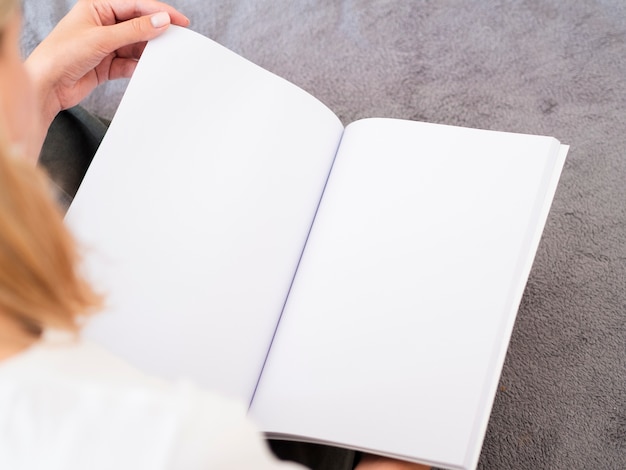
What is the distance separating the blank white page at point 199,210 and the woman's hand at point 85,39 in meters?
0.03

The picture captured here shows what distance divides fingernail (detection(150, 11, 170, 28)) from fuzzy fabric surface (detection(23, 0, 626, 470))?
49 cm

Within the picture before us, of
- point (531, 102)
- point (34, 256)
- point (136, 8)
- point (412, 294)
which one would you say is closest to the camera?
point (34, 256)

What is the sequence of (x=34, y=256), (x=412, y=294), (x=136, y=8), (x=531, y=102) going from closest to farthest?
(x=34, y=256) → (x=412, y=294) → (x=136, y=8) → (x=531, y=102)

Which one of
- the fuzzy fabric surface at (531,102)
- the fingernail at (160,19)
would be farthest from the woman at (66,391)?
the fuzzy fabric surface at (531,102)

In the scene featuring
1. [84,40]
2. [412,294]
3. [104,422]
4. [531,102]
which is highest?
[531,102]

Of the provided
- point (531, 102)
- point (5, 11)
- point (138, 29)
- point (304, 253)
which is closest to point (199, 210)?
point (304, 253)

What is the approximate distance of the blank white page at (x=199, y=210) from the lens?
2.05ft

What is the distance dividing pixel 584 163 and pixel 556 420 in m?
0.43

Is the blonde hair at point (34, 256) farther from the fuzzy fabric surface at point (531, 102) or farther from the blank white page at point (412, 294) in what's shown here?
the fuzzy fabric surface at point (531, 102)

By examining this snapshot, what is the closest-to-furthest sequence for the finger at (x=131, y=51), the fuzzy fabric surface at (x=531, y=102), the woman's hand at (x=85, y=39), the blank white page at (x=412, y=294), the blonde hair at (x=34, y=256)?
the blonde hair at (x=34, y=256), the blank white page at (x=412, y=294), the woman's hand at (x=85, y=39), the finger at (x=131, y=51), the fuzzy fabric surface at (x=531, y=102)

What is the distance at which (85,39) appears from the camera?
2.46 feet

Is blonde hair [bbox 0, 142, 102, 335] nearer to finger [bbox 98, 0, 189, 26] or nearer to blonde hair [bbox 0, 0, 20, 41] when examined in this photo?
blonde hair [bbox 0, 0, 20, 41]

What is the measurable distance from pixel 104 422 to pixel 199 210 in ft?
1.00

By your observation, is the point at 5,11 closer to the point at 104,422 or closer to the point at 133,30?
the point at 104,422
